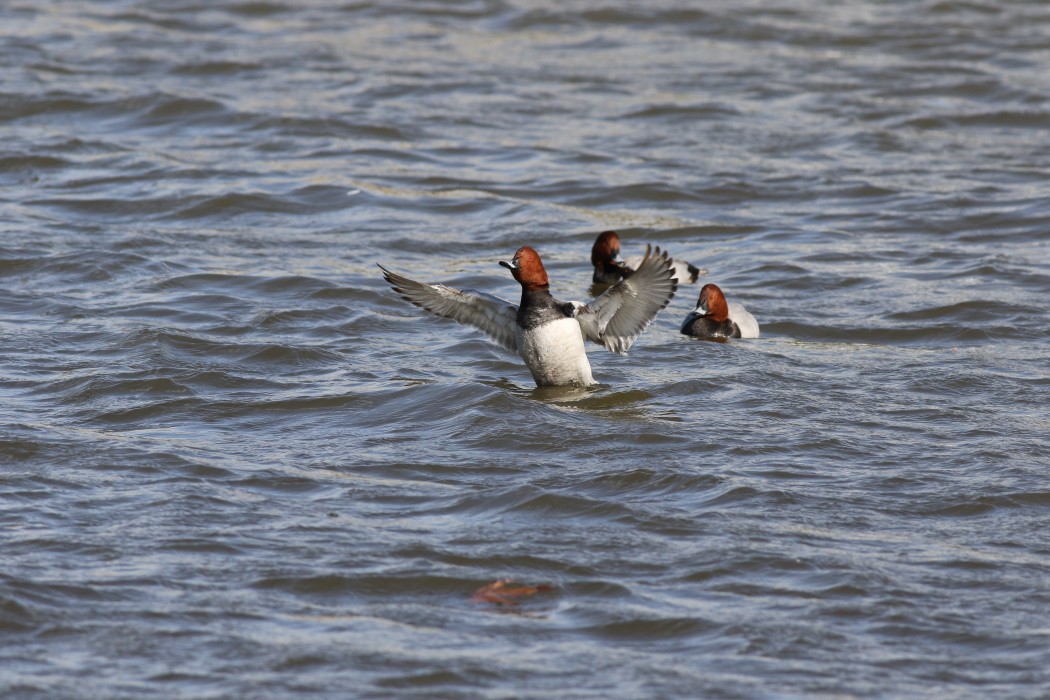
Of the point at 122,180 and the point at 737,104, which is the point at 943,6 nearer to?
the point at 737,104

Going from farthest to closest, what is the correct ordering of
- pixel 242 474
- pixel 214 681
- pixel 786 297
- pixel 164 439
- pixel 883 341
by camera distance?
pixel 786 297
pixel 883 341
pixel 164 439
pixel 242 474
pixel 214 681

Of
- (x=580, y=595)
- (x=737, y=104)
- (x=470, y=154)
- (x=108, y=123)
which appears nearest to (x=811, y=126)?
(x=737, y=104)

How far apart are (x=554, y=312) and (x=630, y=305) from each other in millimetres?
448

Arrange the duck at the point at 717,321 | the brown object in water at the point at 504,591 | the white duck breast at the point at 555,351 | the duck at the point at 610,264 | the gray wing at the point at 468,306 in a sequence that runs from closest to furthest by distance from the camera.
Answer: the brown object in water at the point at 504,591, the white duck breast at the point at 555,351, the gray wing at the point at 468,306, the duck at the point at 717,321, the duck at the point at 610,264

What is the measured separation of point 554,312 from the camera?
8617 mm

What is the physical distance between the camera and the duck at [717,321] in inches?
403

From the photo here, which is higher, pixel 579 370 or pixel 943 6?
pixel 943 6

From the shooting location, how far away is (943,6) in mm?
21281

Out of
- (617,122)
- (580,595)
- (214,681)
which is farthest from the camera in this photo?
(617,122)

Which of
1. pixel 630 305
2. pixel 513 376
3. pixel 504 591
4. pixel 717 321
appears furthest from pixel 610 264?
pixel 504 591

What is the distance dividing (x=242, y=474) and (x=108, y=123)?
983 cm

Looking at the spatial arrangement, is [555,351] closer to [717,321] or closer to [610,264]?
[717,321]

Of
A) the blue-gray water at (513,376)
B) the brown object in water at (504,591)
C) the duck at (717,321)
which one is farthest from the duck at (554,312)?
the brown object in water at (504,591)

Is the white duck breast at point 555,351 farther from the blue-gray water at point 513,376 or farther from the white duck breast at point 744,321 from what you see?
the white duck breast at point 744,321
